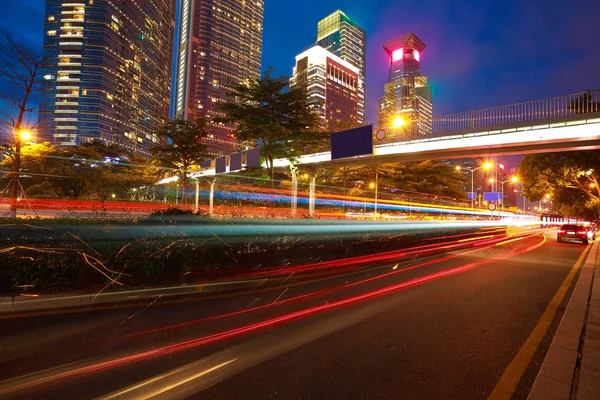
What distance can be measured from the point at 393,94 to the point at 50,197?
449 ft

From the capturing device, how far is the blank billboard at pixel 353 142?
16.8m

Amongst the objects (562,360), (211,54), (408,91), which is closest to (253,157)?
(562,360)

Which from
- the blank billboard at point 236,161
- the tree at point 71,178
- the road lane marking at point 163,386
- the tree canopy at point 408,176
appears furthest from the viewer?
the tree canopy at point 408,176

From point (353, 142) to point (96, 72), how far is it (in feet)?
429

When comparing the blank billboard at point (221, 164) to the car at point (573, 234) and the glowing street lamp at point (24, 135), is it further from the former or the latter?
the car at point (573, 234)

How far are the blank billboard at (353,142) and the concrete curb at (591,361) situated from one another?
1237 centimetres

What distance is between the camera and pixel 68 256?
5840 millimetres

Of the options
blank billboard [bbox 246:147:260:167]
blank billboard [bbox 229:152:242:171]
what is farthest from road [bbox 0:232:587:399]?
blank billboard [bbox 229:152:242:171]

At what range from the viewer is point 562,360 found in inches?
144

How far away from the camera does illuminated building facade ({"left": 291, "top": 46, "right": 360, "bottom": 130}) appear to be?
142750 mm

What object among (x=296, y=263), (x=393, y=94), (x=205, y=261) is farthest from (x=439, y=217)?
(x=393, y=94)

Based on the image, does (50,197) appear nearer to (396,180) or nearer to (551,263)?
(551,263)

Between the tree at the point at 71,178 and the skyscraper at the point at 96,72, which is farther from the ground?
the skyscraper at the point at 96,72

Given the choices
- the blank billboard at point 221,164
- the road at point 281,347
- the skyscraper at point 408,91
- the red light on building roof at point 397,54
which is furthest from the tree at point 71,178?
the red light on building roof at point 397,54
